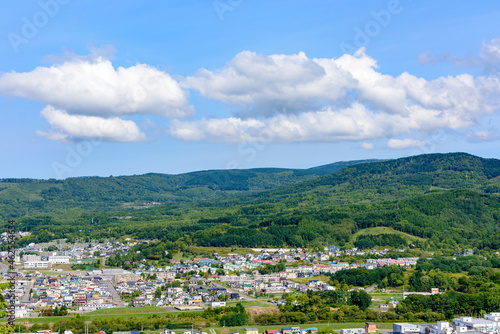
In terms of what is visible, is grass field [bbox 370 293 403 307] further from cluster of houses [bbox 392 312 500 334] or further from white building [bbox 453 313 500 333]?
white building [bbox 453 313 500 333]

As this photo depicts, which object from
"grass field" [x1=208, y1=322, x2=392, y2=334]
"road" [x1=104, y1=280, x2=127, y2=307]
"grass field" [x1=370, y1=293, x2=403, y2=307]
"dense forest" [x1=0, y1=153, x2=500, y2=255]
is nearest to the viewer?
"grass field" [x1=208, y1=322, x2=392, y2=334]

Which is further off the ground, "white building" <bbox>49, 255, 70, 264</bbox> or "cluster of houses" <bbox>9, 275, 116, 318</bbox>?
"white building" <bbox>49, 255, 70, 264</bbox>

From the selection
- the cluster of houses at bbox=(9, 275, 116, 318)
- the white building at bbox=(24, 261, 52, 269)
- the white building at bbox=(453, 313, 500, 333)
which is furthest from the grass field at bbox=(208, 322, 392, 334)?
the white building at bbox=(24, 261, 52, 269)

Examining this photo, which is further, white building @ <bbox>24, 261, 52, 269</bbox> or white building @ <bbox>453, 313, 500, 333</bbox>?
white building @ <bbox>24, 261, 52, 269</bbox>

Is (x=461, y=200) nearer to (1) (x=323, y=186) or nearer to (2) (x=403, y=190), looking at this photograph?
(2) (x=403, y=190)

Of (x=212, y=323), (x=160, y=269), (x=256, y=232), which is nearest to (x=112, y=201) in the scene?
(x=256, y=232)

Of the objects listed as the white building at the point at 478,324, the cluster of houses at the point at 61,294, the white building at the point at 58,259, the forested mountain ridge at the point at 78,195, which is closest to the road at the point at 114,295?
the cluster of houses at the point at 61,294

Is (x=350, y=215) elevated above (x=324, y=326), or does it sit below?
above

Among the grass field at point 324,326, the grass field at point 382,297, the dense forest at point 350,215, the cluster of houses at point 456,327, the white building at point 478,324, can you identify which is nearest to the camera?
the cluster of houses at point 456,327

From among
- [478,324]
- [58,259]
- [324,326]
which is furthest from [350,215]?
[478,324]

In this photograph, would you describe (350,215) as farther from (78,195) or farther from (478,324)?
(78,195)

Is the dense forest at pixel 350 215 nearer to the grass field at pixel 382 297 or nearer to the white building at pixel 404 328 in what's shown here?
the grass field at pixel 382 297

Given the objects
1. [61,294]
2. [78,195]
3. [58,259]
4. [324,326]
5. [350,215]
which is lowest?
[324,326]
